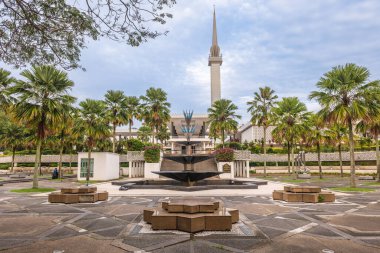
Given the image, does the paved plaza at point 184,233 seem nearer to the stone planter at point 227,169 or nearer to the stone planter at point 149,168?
the stone planter at point 227,169

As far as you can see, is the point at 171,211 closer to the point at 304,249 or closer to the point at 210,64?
the point at 304,249

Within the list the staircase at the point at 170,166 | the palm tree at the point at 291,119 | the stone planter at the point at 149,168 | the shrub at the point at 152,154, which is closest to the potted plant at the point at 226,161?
the staircase at the point at 170,166

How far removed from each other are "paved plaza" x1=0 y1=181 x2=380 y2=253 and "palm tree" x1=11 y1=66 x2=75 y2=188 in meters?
10.5

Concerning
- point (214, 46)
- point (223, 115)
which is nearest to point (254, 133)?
point (214, 46)

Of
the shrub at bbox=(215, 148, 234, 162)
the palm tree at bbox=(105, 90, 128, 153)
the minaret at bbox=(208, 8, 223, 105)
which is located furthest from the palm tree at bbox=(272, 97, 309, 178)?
the minaret at bbox=(208, 8, 223, 105)

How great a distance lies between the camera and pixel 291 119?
3272cm

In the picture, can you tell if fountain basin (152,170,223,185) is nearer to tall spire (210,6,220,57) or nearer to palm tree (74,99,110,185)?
palm tree (74,99,110,185)

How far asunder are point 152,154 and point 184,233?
2818 cm

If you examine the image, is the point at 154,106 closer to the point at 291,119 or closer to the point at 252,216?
the point at 291,119

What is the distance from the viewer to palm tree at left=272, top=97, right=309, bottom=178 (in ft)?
105

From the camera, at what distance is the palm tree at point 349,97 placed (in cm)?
1991

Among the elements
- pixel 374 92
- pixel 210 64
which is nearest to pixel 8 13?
pixel 374 92

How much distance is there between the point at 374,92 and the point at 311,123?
1262cm

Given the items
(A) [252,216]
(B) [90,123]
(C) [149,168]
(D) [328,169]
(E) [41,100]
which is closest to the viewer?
(A) [252,216]
